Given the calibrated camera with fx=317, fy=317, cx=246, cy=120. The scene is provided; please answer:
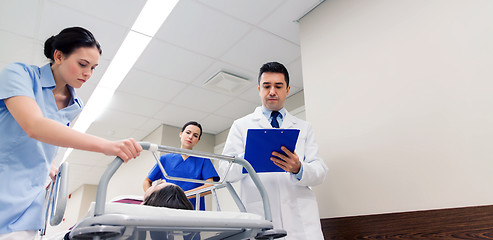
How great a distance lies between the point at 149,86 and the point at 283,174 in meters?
2.72

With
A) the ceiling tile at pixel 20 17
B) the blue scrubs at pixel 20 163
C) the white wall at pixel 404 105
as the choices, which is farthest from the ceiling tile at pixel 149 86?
the blue scrubs at pixel 20 163

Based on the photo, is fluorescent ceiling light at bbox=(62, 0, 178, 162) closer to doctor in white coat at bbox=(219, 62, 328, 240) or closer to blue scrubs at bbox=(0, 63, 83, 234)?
doctor in white coat at bbox=(219, 62, 328, 240)

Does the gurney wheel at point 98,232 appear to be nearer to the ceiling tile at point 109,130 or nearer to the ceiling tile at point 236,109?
the ceiling tile at point 236,109

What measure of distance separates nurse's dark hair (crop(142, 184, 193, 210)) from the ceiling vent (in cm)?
239

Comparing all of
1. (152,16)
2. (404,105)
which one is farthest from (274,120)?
(152,16)

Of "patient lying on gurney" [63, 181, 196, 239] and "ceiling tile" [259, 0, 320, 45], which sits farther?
"ceiling tile" [259, 0, 320, 45]

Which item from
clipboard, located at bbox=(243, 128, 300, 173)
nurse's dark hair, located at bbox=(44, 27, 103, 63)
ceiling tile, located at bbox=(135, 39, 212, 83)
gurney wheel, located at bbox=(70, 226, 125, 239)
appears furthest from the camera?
ceiling tile, located at bbox=(135, 39, 212, 83)

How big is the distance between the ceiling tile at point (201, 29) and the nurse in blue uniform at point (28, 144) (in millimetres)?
1742

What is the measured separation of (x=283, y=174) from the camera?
1.60 meters

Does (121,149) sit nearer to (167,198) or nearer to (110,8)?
(167,198)

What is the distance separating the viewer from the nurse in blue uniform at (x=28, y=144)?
2.88ft

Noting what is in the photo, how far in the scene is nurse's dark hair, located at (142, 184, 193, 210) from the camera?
1.22 m

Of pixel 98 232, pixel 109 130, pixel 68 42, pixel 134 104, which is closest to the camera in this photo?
pixel 98 232

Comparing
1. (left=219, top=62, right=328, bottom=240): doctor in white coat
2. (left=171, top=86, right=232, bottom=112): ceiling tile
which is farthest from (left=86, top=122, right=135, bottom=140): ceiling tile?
(left=219, top=62, right=328, bottom=240): doctor in white coat
